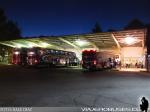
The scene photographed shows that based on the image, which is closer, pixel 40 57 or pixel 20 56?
pixel 40 57

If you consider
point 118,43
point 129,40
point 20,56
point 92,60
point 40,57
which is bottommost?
point 92,60

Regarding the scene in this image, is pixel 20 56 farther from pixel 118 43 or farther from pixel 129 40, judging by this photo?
pixel 129 40

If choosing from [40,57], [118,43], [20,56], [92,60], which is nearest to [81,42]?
[118,43]

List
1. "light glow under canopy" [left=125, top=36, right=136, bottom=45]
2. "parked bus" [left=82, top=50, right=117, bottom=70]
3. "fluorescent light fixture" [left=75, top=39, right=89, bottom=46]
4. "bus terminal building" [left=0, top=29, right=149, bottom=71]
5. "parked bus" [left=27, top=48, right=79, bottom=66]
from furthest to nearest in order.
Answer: "fluorescent light fixture" [left=75, top=39, right=89, bottom=46]
"light glow under canopy" [left=125, top=36, right=136, bottom=45]
"bus terminal building" [left=0, top=29, right=149, bottom=71]
"parked bus" [left=27, top=48, right=79, bottom=66]
"parked bus" [left=82, top=50, right=117, bottom=70]

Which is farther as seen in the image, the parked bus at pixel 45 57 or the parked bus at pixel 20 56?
the parked bus at pixel 20 56

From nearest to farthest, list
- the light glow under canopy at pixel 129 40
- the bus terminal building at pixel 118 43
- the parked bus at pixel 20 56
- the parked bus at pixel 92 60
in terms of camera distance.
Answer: the parked bus at pixel 92 60, the bus terminal building at pixel 118 43, the parked bus at pixel 20 56, the light glow under canopy at pixel 129 40

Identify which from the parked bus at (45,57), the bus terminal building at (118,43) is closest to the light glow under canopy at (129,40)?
the bus terminal building at (118,43)

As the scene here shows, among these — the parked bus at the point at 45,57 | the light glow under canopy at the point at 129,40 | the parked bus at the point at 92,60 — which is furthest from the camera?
the light glow under canopy at the point at 129,40

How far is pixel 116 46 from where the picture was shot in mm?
49188

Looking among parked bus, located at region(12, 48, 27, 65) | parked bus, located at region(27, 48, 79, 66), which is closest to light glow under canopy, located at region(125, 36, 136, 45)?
parked bus, located at region(27, 48, 79, 66)

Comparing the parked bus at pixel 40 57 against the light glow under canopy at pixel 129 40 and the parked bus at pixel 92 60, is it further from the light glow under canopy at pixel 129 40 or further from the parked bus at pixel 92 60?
the light glow under canopy at pixel 129 40

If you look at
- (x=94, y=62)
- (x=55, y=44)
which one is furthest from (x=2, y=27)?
(x=94, y=62)

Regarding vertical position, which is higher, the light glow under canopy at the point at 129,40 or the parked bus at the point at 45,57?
the light glow under canopy at the point at 129,40

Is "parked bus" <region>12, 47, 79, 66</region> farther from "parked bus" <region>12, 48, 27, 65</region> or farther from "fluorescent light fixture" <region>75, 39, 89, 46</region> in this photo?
"fluorescent light fixture" <region>75, 39, 89, 46</region>
